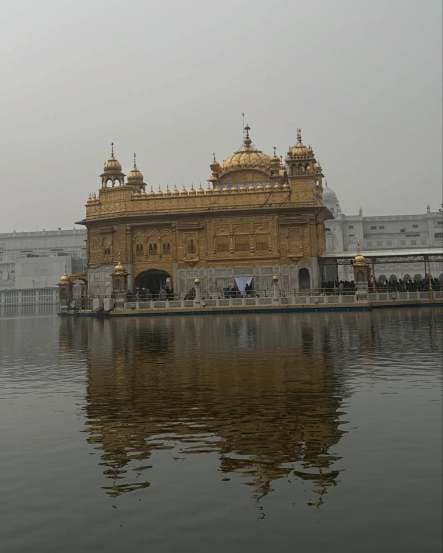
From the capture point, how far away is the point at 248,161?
5997 cm

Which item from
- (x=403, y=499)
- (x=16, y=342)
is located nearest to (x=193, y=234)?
(x=16, y=342)

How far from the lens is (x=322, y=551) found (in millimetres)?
5062

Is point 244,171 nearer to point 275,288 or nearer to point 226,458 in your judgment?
point 275,288

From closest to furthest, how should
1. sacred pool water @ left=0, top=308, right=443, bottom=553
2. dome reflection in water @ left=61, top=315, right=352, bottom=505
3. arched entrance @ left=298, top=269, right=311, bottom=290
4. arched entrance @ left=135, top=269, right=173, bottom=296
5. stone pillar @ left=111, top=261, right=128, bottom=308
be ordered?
sacred pool water @ left=0, top=308, right=443, bottom=553 → dome reflection in water @ left=61, top=315, right=352, bottom=505 → stone pillar @ left=111, top=261, right=128, bottom=308 → arched entrance @ left=298, top=269, right=311, bottom=290 → arched entrance @ left=135, top=269, right=173, bottom=296

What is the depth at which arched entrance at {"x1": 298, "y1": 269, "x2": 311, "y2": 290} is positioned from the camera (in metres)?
53.4

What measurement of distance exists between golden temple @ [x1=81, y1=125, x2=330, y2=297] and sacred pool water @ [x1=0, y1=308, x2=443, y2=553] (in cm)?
3736

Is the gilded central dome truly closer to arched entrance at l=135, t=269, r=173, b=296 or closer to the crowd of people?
arched entrance at l=135, t=269, r=173, b=296

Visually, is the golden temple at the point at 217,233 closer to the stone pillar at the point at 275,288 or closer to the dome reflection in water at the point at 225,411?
the stone pillar at the point at 275,288

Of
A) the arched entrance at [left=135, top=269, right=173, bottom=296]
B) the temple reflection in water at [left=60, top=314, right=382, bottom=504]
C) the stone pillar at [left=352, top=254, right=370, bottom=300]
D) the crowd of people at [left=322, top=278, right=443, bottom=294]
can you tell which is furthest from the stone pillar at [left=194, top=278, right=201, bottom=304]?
the temple reflection in water at [left=60, top=314, right=382, bottom=504]

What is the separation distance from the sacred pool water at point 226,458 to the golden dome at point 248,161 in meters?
45.2

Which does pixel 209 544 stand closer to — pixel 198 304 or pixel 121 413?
pixel 121 413

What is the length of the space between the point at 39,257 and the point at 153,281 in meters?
63.3

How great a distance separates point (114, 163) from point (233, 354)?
1666 inches

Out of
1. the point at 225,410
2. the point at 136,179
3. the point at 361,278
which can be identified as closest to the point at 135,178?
the point at 136,179
